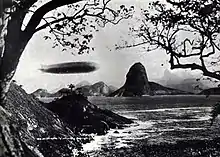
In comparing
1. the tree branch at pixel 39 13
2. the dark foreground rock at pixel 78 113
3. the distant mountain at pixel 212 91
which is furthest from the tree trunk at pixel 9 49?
the dark foreground rock at pixel 78 113

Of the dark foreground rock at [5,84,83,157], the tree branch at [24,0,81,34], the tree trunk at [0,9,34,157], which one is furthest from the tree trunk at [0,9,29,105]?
the dark foreground rock at [5,84,83,157]

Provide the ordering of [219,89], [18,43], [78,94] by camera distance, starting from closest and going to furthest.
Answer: [18,43], [219,89], [78,94]

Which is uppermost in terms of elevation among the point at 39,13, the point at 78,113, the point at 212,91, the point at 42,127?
the point at 39,13

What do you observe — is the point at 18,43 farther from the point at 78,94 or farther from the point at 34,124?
the point at 78,94

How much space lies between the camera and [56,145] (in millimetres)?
28188

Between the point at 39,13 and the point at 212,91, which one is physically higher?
the point at 39,13

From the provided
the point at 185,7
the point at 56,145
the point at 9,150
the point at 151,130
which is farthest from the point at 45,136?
the point at 151,130

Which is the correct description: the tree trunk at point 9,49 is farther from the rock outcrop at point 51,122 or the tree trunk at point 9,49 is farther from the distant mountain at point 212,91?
the distant mountain at point 212,91

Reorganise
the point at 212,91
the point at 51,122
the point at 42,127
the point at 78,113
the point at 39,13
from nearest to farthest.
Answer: the point at 39,13 < the point at 212,91 < the point at 42,127 < the point at 51,122 < the point at 78,113

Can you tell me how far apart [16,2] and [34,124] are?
20.2m

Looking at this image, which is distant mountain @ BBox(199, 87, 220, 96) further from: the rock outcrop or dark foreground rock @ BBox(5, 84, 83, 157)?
dark foreground rock @ BBox(5, 84, 83, 157)

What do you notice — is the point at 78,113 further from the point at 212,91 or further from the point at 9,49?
the point at 9,49

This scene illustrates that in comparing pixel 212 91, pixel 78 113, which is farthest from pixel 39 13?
pixel 78 113

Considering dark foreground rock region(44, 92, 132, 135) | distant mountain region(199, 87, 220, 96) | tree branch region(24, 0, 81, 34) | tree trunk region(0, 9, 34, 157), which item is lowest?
dark foreground rock region(44, 92, 132, 135)
